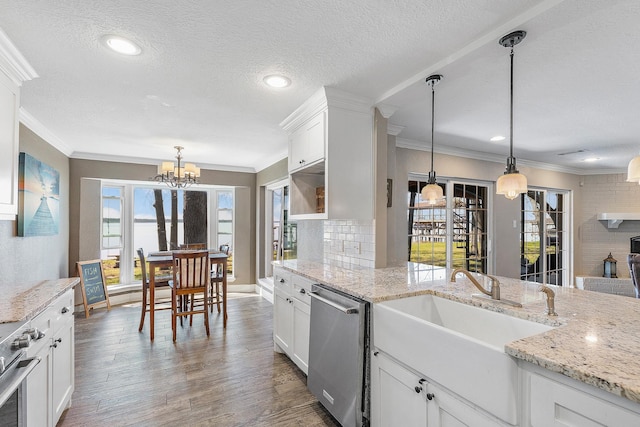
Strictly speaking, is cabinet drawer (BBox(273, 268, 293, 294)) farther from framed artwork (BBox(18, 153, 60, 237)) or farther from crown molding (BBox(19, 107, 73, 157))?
crown molding (BBox(19, 107, 73, 157))

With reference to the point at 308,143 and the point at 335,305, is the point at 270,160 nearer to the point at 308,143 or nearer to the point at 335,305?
the point at 308,143

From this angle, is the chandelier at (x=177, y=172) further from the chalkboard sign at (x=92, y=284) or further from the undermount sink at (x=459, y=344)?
the undermount sink at (x=459, y=344)

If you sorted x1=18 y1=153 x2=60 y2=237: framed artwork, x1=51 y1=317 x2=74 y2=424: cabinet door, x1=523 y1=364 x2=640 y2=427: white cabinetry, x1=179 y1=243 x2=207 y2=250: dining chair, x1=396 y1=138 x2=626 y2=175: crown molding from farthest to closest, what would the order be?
1. x1=179 y1=243 x2=207 y2=250: dining chair
2. x1=396 y1=138 x2=626 y2=175: crown molding
3. x1=18 y1=153 x2=60 y2=237: framed artwork
4. x1=51 y1=317 x2=74 y2=424: cabinet door
5. x1=523 y1=364 x2=640 y2=427: white cabinetry

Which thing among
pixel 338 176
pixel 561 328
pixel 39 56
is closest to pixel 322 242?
pixel 338 176

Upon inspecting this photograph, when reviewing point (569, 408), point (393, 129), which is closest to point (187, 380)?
point (569, 408)

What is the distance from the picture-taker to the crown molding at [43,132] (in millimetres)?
2925

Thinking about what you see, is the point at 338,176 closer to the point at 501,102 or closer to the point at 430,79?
the point at 430,79

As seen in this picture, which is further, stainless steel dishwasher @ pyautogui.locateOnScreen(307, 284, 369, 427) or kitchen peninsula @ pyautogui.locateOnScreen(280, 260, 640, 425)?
stainless steel dishwasher @ pyautogui.locateOnScreen(307, 284, 369, 427)

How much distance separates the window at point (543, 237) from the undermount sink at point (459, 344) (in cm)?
417

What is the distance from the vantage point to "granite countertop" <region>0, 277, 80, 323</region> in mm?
1477

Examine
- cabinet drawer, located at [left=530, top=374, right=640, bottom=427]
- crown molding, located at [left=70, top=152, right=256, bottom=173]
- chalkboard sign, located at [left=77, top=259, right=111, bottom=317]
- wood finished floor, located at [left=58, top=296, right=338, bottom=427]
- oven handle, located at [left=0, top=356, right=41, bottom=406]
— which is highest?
crown molding, located at [left=70, top=152, right=256, bottom=173]

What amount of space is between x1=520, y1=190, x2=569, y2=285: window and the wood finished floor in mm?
4489

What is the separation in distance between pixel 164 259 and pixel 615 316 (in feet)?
12.9

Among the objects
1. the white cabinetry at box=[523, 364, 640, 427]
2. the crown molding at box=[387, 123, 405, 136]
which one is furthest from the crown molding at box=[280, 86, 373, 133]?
the white cabinetry at box=[523, 364, 640, 427]
